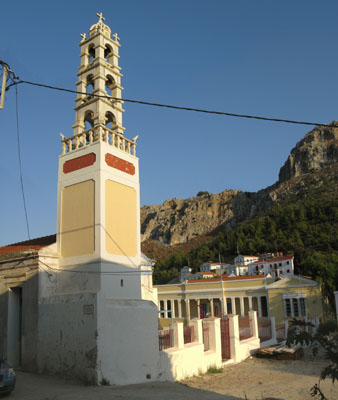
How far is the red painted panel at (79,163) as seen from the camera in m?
14.3

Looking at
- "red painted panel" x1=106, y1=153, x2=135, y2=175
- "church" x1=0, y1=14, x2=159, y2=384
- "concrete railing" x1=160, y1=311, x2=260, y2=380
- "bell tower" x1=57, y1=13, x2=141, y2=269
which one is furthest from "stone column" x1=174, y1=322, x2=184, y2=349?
"red painted panel" x1=106, y1=153, x2=135, y2=175

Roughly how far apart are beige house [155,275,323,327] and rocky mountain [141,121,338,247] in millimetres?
67639

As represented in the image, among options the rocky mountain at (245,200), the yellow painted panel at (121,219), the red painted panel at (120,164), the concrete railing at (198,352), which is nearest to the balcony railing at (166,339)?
the concrete railing at (198,352)

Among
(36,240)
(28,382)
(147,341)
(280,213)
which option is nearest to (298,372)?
(147,341)

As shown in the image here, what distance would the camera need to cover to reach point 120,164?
15008 millimetres

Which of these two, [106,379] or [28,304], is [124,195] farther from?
[106,379]

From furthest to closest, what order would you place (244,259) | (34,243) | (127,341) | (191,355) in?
(244,259) < (34,243) < (191,355) < (127,341)

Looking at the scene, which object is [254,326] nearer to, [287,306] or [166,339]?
[166,339]

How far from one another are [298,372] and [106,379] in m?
7.57

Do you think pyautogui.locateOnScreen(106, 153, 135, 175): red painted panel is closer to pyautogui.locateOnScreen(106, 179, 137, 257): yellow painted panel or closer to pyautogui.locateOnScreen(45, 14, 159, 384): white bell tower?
pyautogui.locateOnScreen(45, 14, 159, 384): white bell tower

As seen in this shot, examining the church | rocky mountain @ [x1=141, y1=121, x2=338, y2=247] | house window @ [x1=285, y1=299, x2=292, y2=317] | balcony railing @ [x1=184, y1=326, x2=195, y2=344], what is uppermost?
rocky mountain @ [x1=141, y1=121, x2=338, y2=247]

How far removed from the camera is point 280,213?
8612 centimetres

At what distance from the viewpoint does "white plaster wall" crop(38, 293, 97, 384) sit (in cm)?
1030

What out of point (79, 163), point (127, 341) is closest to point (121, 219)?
point (79, 163)
